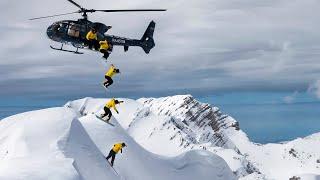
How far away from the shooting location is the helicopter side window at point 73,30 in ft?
155

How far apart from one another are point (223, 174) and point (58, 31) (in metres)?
46.5

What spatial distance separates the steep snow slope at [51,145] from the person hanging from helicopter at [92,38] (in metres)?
9.46

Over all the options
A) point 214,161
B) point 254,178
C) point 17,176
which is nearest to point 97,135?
point 214,161

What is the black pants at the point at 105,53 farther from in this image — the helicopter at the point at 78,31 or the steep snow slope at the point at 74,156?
the steep snow slope at the point at 74,156

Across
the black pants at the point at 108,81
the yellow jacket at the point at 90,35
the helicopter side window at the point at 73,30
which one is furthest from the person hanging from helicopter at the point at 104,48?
the helicopter side window at the point at 73,30

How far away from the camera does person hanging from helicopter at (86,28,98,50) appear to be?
44347mm

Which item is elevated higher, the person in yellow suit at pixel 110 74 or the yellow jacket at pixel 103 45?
the yellow jacket at pixel 103 45

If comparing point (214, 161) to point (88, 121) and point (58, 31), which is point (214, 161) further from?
point (58, 31)

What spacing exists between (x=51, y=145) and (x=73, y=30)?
1165 centimetres

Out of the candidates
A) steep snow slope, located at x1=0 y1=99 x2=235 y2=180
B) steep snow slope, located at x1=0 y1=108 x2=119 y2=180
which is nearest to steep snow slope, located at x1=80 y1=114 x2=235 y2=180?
steep snow slope, located at x1=0 y1=99 x2=235 y2=180

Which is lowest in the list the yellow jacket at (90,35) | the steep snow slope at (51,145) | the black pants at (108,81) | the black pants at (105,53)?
the steep snow slope at (51,145)

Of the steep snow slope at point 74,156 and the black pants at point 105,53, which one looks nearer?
the steep snow slope at point 74,156

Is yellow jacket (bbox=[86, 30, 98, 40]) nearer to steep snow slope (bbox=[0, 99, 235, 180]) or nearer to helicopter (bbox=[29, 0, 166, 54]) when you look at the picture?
helicopter (bbox=[29, 0, 166, 54])

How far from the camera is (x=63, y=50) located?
4622 centimetres
